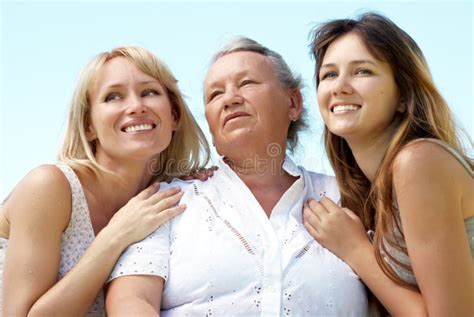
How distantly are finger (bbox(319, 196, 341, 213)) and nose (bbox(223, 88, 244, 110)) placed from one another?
69 centimetres

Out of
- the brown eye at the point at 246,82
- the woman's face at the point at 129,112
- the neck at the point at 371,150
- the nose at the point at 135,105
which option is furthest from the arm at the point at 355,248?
the nose at the point at 135,105

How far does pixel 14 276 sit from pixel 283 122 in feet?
5.43

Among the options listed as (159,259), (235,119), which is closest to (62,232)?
(159,259)

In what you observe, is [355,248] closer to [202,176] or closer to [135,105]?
[202,176]

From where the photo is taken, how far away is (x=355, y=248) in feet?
10.1

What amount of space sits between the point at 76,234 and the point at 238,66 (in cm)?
126

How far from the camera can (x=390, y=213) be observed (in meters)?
2.98

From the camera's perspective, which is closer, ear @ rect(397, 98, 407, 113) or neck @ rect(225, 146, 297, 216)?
ear @ rect(397, 98, 407, 113)

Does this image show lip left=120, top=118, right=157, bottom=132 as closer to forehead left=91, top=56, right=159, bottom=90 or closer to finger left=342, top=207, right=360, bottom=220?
forehead left=91, top=56, right=159, bottom=90

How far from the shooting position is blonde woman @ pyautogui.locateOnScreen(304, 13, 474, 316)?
2766mm

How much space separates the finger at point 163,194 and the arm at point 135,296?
0.42m

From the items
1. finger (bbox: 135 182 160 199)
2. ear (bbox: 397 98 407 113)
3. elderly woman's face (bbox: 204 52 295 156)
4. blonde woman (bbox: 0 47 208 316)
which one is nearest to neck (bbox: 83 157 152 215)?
blonde woman (bbox: 0 47 208 316)

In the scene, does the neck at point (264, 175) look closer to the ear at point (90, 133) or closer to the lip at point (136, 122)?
the lip at point (136, 122)

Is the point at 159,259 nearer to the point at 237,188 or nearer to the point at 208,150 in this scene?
the point at 237,188
